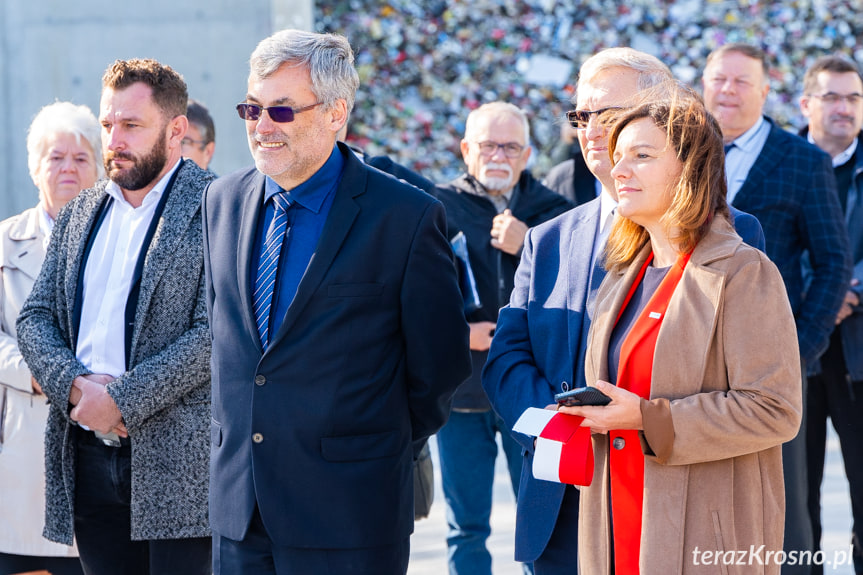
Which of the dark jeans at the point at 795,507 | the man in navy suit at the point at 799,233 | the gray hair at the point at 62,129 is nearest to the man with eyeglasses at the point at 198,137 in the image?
the gray hair at the point at 62,129

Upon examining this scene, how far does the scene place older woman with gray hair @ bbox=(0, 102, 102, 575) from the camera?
3.84 meters

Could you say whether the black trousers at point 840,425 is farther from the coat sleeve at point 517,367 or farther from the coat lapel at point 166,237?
the coat lapel at point 166,237

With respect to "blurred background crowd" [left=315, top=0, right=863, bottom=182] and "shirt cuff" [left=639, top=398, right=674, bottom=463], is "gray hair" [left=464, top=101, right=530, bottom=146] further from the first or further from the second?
"blurred background crowd" [left=315, top=0, right=863, bottom=182]

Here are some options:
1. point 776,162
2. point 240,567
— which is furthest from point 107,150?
point 776,162

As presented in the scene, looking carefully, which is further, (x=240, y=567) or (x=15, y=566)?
(x=15, y=566)

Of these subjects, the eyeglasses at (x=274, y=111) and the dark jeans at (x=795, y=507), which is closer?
the eyeglasses at (x=274, y=111)

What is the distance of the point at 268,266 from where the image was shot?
283cm

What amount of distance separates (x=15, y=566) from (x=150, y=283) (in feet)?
4.42

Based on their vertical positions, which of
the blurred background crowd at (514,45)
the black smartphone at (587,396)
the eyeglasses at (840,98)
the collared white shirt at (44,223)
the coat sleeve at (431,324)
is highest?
the blurred background crowd at (514,45)

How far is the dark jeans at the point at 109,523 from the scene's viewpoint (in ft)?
11.0

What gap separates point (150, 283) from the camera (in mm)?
3332

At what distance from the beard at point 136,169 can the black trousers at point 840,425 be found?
3.13m

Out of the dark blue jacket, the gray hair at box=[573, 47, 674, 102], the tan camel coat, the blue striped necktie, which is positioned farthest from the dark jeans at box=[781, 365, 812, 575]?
the blue striped necktie

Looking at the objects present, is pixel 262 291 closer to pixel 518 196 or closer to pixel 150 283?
pixel 150 283
